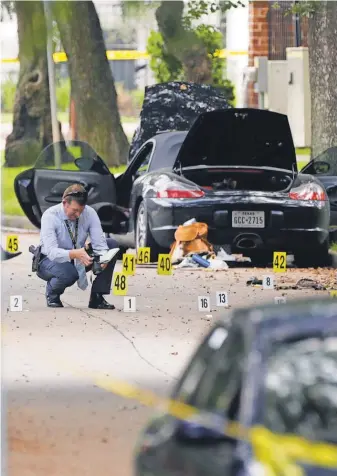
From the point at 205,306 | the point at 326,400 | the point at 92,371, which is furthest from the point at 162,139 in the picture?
the point at 326,400

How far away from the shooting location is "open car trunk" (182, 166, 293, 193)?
1764 cm

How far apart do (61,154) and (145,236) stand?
385 cm

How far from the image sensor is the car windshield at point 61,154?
1932cm

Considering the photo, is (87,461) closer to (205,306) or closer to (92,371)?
(92,371)

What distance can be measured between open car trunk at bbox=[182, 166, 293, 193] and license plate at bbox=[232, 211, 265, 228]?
0.31m

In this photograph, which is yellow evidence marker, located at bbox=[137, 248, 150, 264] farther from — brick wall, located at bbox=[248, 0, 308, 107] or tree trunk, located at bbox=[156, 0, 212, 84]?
brick wall, located at bbox=[248, 0, 308, 107]

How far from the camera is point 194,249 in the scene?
1748 cm

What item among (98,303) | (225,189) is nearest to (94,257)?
(98,303)

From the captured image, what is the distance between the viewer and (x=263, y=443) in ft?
17.1

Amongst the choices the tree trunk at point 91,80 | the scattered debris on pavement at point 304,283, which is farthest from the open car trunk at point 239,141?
the tree trunk at point 91,80

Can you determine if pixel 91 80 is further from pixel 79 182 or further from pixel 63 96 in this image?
pixel 79 182

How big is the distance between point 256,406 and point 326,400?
38 cm

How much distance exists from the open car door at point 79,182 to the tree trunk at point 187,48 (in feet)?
31.3

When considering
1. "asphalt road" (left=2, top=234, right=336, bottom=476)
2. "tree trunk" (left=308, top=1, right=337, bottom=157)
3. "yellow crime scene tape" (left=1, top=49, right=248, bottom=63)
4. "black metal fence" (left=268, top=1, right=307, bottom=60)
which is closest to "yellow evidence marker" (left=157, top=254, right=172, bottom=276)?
"asphalt road" (left=2, top=234, right=336, bottom=476)
